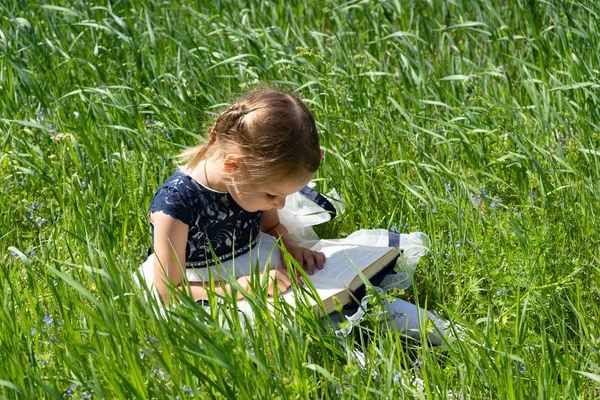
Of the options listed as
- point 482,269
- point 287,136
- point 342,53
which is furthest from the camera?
point 342,53

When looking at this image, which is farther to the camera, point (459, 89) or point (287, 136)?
point (459, 89)

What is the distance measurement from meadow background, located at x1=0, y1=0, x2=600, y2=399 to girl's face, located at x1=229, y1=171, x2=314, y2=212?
38 centimetres

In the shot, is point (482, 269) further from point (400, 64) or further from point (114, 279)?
point (400, 64)

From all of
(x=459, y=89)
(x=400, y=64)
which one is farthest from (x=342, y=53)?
(x=459, y=89)

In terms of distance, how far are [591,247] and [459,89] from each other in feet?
3.69

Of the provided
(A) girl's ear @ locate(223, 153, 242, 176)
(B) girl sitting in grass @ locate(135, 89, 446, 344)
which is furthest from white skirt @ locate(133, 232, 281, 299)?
(A) girl's ear @ locate(223, 153, 242, 176)

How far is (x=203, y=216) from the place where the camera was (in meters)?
2.64

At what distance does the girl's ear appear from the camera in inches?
97.8

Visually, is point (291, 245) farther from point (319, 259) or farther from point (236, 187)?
point (236, 187)

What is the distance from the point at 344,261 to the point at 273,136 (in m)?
0.47

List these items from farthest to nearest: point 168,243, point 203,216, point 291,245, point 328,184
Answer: point 328,184, point 291,245, point 203,216, point 168,243

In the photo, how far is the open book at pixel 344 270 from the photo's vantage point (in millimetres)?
2445

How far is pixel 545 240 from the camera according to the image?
256 cm

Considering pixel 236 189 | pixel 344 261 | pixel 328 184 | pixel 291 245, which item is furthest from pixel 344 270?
pixel 328 184
